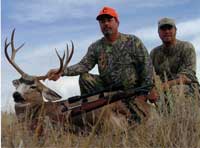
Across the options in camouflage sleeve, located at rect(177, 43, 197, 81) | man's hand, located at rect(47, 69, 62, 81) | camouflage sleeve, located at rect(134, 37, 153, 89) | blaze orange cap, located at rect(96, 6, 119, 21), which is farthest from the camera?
camouflage sleeve, located at rect(177, 43, 197, 81)

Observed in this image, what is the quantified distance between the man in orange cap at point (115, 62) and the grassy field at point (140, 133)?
1.02 meters

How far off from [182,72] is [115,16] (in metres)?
1.24

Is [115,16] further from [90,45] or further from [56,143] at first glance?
[56,143]

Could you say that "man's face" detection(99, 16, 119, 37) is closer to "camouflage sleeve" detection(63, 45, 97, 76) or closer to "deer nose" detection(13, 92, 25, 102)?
"camouflage sleeve" detection(63, 45, 97, 76)

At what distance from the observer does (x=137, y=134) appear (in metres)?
5.00

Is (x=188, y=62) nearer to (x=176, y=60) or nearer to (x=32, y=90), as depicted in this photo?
(x=176, y=60)

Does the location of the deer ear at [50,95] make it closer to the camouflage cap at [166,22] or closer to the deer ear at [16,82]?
the deer ear at [16,82]

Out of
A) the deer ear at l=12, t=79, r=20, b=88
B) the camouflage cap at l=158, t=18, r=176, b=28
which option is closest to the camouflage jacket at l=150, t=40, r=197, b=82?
the camouflage cap at l=158, t=18, r=176, b=28

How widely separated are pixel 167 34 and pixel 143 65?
1.07 metres

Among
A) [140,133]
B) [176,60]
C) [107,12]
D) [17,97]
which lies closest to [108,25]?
[107,12]

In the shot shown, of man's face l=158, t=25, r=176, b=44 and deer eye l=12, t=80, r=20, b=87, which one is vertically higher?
man's face l=158, t=25, r=176, b=44

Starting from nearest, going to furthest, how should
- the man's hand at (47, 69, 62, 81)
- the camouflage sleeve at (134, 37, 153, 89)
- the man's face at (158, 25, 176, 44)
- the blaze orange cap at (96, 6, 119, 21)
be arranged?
the man's hand at (47, 69, 62, 81), the camouflage sleeve at (134, 37, 153, 89), the blaze orange cap at (96, 6, 119, 21), the man's face at (158, 25, 176, 44)

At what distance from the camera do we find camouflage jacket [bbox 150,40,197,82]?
23.2ft

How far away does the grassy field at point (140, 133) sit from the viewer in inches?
177
